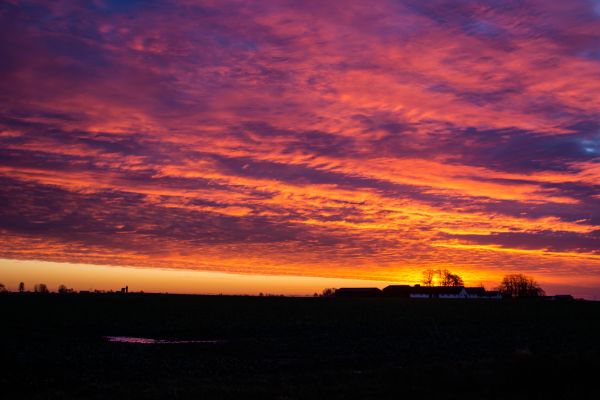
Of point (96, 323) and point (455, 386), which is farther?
point (96, 323)

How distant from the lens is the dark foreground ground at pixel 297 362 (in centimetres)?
1991

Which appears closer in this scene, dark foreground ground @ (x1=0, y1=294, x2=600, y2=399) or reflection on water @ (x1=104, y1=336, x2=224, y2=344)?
dark foreground ground @ (x1=0, y1=294, x2=600, y2=399)

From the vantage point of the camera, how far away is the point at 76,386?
72.6 ft

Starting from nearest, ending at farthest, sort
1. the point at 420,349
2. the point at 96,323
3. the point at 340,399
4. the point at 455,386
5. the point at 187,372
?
the point at 340,399 < the point at 455,386 < the point at 187,372 < the point at 420,349 < the point at 96,323

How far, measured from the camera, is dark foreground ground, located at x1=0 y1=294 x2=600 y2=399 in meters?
19.9

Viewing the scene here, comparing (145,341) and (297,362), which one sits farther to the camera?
(145,341)

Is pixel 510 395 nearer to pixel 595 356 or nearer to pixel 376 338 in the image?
pixel 595 356

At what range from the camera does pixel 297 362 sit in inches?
1235

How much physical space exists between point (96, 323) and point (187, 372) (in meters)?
36.4

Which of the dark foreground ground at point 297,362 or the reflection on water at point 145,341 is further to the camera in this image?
the reflection on water at point 145,341

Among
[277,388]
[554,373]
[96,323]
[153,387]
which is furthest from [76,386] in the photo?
[96,323]

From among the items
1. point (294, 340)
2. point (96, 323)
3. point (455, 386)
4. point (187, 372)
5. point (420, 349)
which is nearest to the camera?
point (455, 386)

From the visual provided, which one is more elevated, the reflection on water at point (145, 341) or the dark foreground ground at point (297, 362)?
the dark foreground ground at point (297, 362)

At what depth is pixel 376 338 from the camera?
4616 cm
